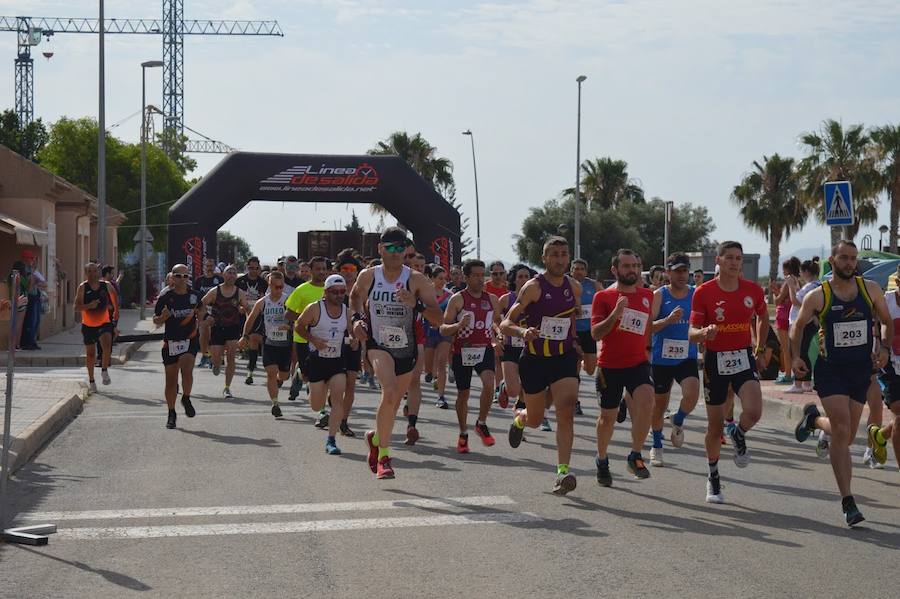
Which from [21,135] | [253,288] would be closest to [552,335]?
[253,288]

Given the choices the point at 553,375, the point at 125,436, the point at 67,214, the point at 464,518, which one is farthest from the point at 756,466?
the point at 67,214

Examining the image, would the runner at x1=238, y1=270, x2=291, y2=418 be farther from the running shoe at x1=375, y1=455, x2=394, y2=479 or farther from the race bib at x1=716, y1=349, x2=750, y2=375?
the race bib at x1=716, y1=349, x2=750, y2=375

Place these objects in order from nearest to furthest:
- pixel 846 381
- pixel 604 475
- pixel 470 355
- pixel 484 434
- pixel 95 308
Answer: pixel 846 381 → pixel 604 475 → pixel 484 434 → pixel 470 355 → pixel 95 308

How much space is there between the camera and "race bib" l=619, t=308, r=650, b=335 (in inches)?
389

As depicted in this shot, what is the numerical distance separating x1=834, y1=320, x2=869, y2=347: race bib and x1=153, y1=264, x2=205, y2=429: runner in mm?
8362

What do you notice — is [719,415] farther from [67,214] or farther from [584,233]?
[584,233]

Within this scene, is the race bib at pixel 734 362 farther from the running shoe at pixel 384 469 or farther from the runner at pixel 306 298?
the runner at pixel 306 298

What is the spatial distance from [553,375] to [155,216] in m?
70.4

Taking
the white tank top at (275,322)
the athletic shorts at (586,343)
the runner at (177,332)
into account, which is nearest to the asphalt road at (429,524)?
the runner at (177,332)

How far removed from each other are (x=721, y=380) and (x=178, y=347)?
24.6 feet

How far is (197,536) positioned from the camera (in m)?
8.16

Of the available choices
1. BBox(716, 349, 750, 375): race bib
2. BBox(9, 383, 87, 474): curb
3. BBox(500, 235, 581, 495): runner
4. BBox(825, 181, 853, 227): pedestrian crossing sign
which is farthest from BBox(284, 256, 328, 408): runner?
BBox(825, 181, 853, 227): pedestrian crossing sign

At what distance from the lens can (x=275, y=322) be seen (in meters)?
16.3

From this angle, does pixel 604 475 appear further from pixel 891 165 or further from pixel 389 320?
pixel 891 165
